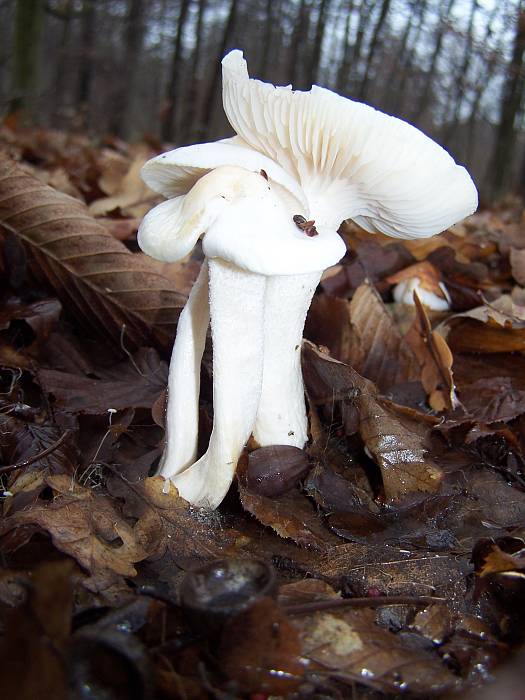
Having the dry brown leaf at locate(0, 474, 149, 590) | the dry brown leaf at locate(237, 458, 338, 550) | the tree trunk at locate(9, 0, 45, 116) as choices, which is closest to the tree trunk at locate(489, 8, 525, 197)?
the tree trunk at locate(9, 0, 45, 116)

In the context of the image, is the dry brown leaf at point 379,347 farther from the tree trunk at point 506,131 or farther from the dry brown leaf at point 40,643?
the tree trunk at point 506,131

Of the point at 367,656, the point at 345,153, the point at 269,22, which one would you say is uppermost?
the point at 345,153

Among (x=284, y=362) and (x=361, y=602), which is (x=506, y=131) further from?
(x=361, y=602)

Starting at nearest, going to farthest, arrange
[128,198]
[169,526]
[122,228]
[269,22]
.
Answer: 1. [169,526]
2. [122,228]
3. [128,198]
4. [269,22]

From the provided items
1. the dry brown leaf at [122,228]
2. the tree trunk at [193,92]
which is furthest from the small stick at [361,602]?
the tree trunk at [193,92]

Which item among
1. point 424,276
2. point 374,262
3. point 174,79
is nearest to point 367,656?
point 424,276

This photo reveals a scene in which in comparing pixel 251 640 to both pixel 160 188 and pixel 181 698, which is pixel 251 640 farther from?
pixel 160 188
